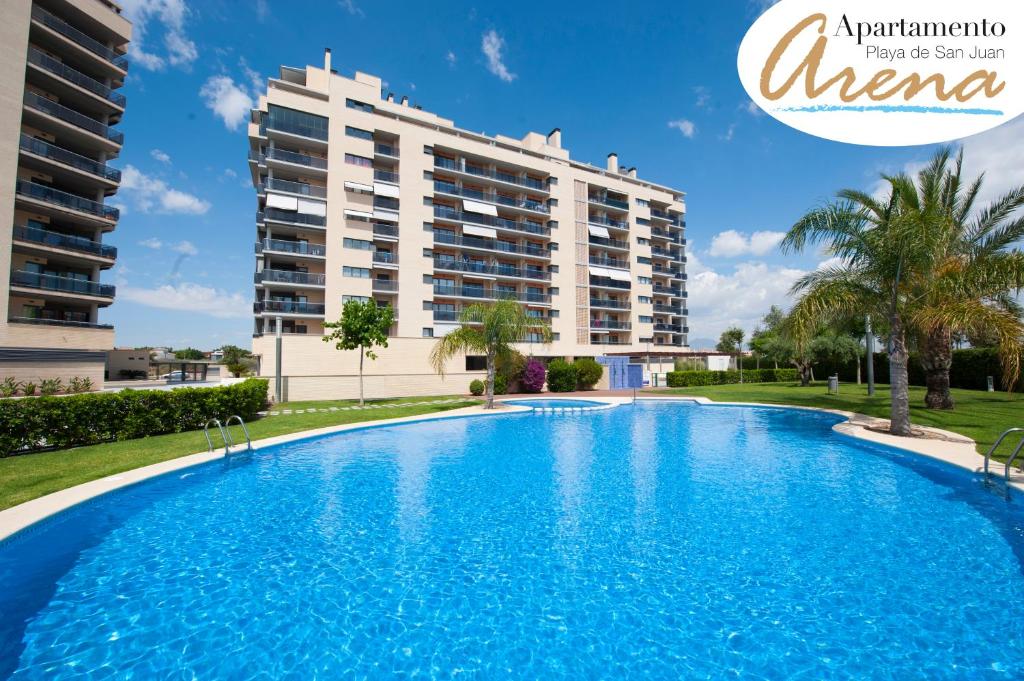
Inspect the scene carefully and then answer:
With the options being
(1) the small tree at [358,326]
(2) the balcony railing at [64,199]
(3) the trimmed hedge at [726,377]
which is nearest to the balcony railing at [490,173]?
(1) the small tree at [358,326]

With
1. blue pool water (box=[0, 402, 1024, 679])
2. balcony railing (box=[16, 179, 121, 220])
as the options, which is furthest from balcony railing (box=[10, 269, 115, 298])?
blue pool water (box=[0, 402, 1024, 679])

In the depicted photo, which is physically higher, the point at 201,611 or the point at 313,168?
the point at 313,168

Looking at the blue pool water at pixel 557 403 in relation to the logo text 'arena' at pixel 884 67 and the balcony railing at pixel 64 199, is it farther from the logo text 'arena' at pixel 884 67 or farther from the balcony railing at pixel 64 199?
the balcony railing at pixel 64 199

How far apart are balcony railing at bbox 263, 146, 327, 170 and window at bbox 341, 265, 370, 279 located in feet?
24.9

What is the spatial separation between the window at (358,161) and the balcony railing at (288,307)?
37.1ft

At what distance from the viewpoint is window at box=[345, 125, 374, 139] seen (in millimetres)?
33219

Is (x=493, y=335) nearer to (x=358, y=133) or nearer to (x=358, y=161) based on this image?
(x=358, y=161)

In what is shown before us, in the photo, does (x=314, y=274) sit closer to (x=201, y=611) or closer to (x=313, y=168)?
(x=313, y=168)

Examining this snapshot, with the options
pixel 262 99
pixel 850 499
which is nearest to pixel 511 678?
pixel 850 499

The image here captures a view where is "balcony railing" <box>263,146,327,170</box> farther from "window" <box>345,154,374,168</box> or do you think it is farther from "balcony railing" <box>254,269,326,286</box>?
"balcony railing" <box>254,269,326,286</box>

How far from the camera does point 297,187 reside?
3136 cm

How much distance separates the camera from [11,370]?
23562 mm

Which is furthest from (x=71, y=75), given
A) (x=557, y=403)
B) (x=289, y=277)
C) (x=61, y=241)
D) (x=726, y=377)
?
(x=726, y=377)

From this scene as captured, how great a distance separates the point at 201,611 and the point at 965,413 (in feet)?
75.1
